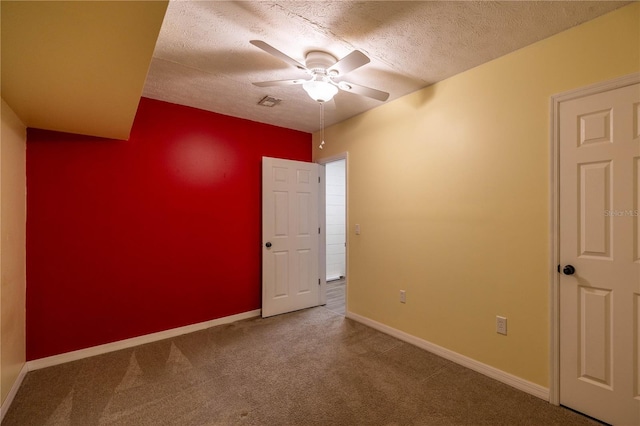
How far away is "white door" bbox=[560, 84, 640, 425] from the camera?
1716 mm

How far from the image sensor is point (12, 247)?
6.99ft

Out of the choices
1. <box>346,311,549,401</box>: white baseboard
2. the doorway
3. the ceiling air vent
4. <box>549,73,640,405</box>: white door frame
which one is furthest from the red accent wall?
<box>549,73,640,405</box>: white door frame

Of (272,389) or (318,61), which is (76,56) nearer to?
(318,61)

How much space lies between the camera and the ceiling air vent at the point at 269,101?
9.87 feet

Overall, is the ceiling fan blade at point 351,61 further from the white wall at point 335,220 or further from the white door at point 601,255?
the white wall at point 335,220

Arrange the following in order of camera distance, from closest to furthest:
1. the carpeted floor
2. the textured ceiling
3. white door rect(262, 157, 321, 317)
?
the textured ceiling < the carpeted floor < white door rect(262, 157, 321, 317)

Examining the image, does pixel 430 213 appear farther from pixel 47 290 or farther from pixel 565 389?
pixel 47 290

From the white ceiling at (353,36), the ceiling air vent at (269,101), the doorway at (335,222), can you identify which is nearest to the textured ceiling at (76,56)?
the white ceiling at (353,36)

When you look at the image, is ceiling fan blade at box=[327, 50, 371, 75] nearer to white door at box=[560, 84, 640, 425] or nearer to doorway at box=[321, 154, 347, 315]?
white door at box=[560, 84, 640, 425]

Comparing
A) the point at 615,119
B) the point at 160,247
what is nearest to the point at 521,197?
the point at 615,119

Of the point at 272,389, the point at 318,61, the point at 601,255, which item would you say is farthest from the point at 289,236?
the point at 601,255

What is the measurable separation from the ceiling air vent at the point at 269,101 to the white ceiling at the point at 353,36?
20cm

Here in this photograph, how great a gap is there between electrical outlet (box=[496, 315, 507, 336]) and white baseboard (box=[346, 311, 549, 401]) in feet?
1.00

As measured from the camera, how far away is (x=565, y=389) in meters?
1.95
